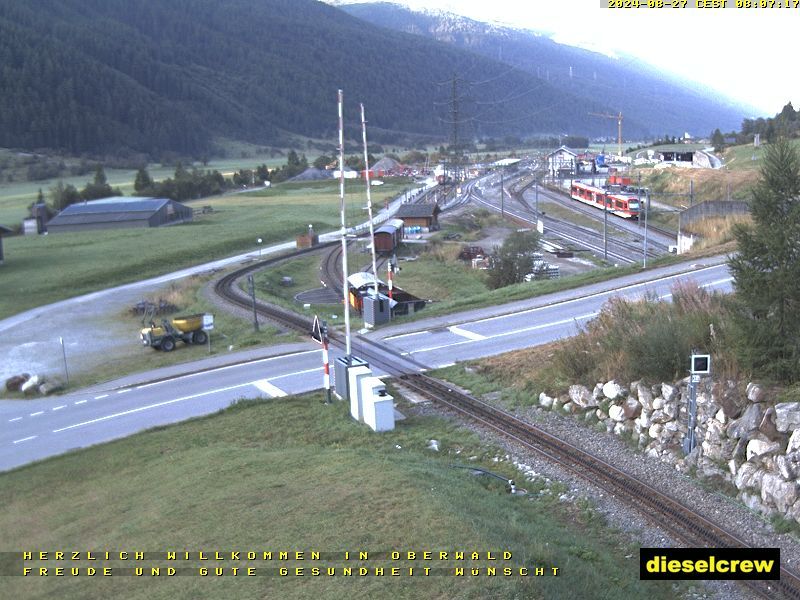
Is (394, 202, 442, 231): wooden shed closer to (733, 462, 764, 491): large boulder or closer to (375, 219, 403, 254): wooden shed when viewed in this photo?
(375, 219, 403, 254): wooden shed

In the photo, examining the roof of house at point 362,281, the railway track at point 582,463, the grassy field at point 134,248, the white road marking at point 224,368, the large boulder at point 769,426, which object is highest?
the large boulder at point 769,426

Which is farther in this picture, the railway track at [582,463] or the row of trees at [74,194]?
the row of trees at [74,194]

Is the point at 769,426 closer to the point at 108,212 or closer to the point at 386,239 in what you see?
the point at 386,239

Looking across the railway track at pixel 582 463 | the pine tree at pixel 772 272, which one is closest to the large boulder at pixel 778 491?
the railway track at pixel 582 463

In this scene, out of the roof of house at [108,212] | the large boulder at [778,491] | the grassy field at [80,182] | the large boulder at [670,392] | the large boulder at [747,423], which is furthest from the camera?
the grassy field at [80,182]

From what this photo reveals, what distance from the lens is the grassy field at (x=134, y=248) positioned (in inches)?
1730

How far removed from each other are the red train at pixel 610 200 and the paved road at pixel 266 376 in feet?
109

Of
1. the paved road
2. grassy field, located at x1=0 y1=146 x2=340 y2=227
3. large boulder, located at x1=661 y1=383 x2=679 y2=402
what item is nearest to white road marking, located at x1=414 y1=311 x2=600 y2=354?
the paved road

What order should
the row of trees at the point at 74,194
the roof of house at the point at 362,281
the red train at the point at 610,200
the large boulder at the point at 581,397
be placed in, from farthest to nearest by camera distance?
the row of trees at the point at 74,194 < the red train at the point at 610,200 < the roof of house at the point at 362,281 < the large boulder at the point at 581,397

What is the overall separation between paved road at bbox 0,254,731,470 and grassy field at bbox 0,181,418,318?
70.3 ft

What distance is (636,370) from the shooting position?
43.5 feet

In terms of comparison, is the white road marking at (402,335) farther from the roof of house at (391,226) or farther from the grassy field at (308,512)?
the roof of house at (391,226)

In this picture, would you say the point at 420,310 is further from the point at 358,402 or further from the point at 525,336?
the point at 358,402

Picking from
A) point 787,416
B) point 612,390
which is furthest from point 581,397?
point 787,416
